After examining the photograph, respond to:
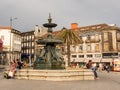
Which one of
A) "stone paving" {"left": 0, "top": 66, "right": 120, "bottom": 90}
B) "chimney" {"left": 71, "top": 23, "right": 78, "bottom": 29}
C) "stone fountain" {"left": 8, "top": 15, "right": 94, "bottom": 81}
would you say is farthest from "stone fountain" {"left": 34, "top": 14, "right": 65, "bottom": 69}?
"chimney" {"left": 71, "top": 23, "right": 78, "bottom": 29}

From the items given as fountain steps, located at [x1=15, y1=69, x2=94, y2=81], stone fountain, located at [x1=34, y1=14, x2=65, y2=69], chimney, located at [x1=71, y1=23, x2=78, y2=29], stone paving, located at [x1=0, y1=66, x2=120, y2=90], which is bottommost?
stone paving, located at [x1=0, y1=66, x2=120, y2=90]

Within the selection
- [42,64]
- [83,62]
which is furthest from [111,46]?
[42,64]

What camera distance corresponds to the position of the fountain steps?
16891 millimetres

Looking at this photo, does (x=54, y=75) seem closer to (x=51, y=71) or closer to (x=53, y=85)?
(x=51, y=71)

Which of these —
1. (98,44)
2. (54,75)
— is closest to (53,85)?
(54,75)

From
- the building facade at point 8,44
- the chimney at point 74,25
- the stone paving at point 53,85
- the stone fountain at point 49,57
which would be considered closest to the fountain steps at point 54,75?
the stone paving at point 53,85

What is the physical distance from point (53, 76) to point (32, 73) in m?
1.65

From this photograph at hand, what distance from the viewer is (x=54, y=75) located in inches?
663

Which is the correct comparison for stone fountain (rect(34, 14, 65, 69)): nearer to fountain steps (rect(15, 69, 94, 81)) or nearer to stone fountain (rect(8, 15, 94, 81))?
stone fountain (rect(8, 15, 94, 81))

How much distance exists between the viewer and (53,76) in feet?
55.3

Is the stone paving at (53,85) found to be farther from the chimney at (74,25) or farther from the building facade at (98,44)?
the chimney at (74,25)

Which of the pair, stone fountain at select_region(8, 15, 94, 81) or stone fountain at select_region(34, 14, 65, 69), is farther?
stone fountain at select_region(34, 14, 65, 69)

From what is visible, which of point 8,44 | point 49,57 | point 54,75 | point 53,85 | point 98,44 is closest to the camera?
point 53,85

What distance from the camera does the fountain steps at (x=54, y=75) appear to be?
16.9 metres
